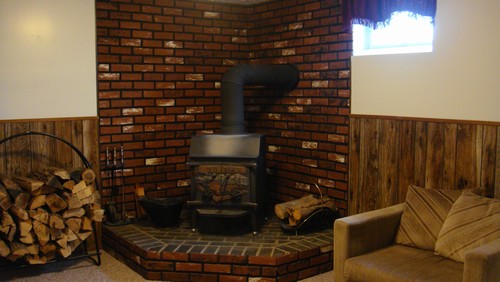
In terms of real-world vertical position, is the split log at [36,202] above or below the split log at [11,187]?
below

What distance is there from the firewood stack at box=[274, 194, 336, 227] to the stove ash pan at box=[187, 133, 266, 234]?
20cm

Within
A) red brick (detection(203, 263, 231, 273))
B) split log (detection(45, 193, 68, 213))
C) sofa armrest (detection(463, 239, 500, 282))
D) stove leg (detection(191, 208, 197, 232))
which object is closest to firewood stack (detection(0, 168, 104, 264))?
split log (detection(45, 193, 68, 213))

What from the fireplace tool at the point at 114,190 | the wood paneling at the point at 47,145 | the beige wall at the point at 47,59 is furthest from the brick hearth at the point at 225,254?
the beige wall at the point at 47,59

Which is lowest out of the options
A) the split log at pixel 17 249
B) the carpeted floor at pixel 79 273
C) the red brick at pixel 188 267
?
the carpeted floor at pixel 79 273

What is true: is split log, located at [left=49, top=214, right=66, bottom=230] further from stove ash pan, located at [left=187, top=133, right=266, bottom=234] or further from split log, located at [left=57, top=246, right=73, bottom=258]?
stove ash pan, located at [left=187, top=133, right=266, bottom=234]

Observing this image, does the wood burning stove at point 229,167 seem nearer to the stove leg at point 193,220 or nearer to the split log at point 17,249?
the stove leg at point 193,220

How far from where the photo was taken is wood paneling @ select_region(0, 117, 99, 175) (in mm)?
3801

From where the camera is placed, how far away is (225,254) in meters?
3.51

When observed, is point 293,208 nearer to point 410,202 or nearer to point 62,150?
point 410,202

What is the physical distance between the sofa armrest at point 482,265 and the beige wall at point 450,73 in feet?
3.47

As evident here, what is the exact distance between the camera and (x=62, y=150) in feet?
13.2

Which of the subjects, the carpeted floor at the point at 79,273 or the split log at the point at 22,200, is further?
the carpeted floor at the point at 79,273

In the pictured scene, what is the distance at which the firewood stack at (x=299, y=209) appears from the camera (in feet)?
12.6

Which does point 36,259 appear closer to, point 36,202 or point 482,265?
point 36,202
